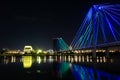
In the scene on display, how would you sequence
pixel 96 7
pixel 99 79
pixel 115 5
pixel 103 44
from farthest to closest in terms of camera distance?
pixel 103 44 < pixel 96 7 < pixel 115 5 < pixel 99 79

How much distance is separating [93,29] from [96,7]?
5.37m

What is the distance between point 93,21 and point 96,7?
13.1ft

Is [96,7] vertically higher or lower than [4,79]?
higher

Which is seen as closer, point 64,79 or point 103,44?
point 64,79

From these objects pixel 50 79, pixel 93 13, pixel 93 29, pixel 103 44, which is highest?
pixel 93 13

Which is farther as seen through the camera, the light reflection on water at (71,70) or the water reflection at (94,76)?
the light reflection on water at (71,70)

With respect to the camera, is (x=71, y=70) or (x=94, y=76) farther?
(x=71, y=70)

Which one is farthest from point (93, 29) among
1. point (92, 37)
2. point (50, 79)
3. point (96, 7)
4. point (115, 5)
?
point (50, 79)

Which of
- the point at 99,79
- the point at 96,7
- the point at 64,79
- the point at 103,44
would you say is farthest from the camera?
the point at 103,44

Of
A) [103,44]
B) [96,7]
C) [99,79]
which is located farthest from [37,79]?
[103,44]

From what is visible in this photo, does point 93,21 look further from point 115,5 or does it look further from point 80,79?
point 80,79

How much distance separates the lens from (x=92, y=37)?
2149 inches

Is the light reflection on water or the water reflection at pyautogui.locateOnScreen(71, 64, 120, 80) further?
the light reflection on water

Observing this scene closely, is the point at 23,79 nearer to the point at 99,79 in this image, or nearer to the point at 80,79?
the point at 80,79
